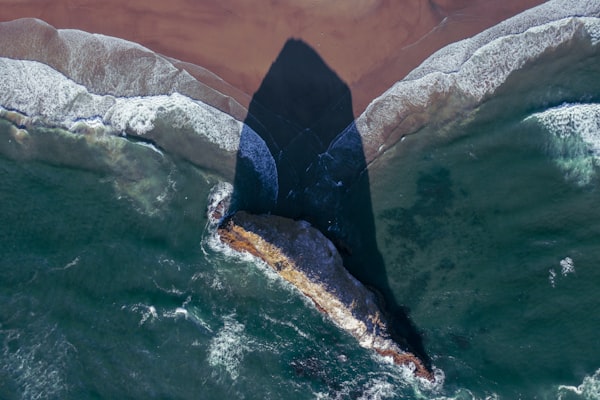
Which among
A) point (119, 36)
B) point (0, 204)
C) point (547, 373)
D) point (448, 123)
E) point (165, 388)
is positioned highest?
point (448, 123)

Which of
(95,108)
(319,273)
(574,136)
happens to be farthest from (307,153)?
(574,136)

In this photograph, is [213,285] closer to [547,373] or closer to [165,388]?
[165,388]

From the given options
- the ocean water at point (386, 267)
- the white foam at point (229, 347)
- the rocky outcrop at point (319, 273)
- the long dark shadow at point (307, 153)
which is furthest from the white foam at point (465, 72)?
the white foam at point (229, 347)

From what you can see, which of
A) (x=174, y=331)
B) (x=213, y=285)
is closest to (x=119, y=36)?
(x=213, y=285)

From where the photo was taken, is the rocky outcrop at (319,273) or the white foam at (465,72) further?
the white foam at (465,72)

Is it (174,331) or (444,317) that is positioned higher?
(444,317)

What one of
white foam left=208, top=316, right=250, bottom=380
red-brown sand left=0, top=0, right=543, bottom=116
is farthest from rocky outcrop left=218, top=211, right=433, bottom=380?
red-brown sand left=0, top=0, right=543, bottom=116

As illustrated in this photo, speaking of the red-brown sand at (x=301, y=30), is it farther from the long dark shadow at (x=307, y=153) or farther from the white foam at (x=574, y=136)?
the white foam at (x=574, y=136)
